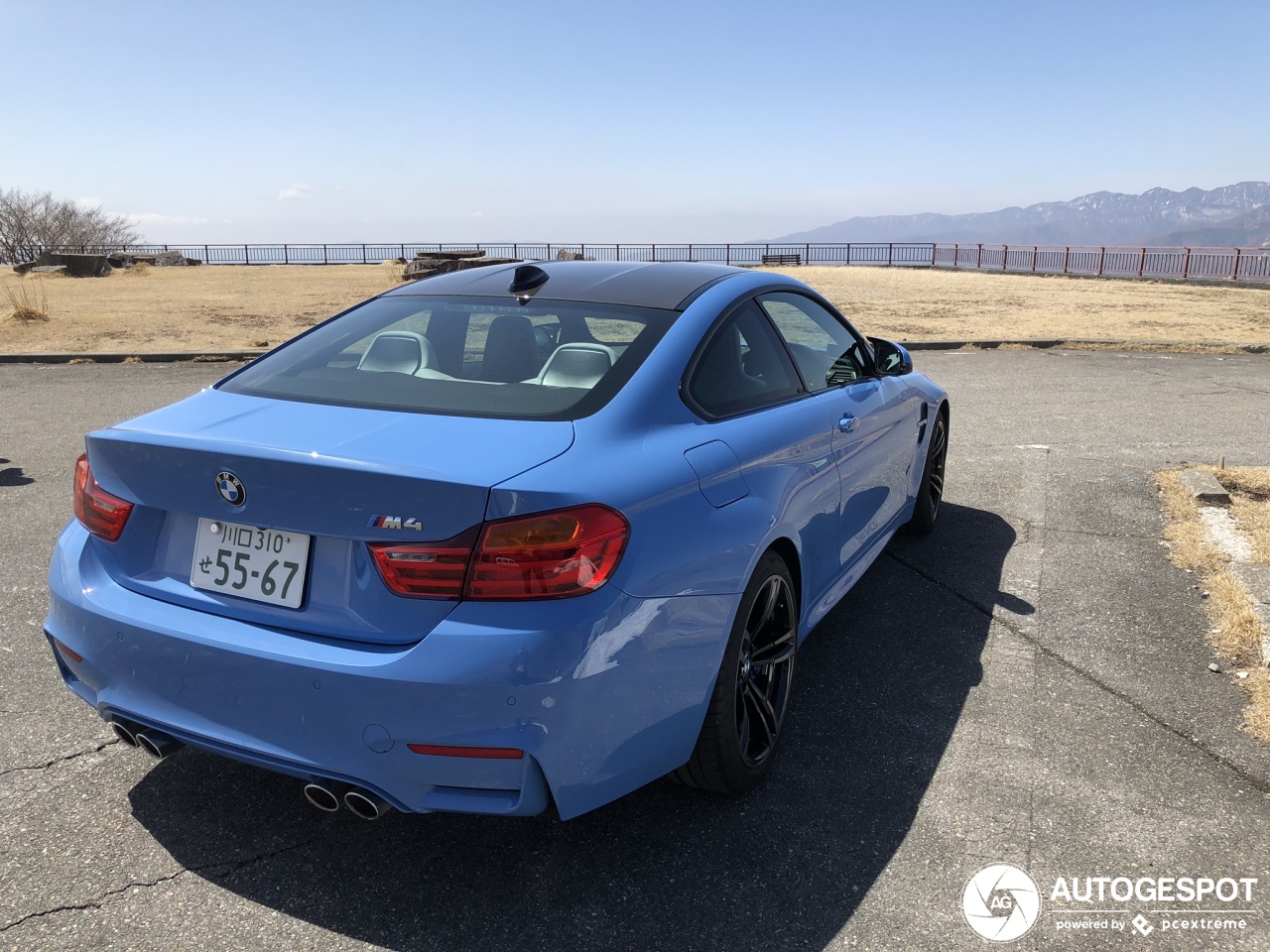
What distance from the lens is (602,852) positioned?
277 centimetres

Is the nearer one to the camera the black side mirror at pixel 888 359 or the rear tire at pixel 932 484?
the black side mirror at pixel 888 359

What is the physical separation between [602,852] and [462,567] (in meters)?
1.06

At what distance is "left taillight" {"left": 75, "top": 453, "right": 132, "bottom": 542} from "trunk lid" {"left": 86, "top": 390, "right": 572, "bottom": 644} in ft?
0.11

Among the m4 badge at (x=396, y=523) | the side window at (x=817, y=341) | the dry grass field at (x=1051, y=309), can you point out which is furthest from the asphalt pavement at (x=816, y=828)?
the dry grass field at (x=1051, y=309)

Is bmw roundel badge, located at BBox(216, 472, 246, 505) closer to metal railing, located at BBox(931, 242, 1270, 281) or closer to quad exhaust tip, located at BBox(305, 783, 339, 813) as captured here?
quad exhaust tip, located at BBox(305, 783, 339, 813)

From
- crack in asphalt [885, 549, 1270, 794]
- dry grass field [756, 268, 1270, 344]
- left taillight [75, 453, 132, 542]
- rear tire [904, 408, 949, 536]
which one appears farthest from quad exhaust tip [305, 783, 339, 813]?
dry grass field [756, 268, 1270, 344]

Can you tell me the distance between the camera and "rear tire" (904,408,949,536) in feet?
17.8

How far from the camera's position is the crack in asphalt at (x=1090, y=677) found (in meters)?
3.19

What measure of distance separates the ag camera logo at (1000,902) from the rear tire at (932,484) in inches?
112

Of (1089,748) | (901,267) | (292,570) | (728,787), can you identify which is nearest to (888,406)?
(1089,748)

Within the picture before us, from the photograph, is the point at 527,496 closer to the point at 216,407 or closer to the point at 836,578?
the point at 216,407

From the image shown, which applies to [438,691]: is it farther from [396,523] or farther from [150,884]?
[150,884]

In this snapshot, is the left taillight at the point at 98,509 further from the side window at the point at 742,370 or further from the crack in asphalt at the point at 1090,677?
the crack in asphalt at the point at 1090,677

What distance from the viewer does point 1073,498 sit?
6.45 m
